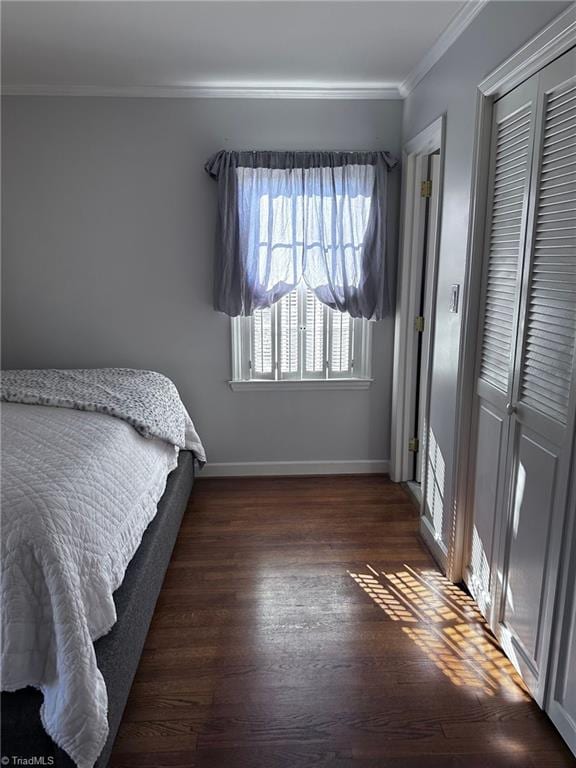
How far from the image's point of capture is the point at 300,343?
3588 millimetres

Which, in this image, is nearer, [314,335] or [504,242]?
[504,242]

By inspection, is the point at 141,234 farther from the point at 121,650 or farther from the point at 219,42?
the point at 121,650

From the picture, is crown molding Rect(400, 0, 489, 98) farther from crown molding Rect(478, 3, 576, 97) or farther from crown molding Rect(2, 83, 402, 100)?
crown molding Rect(478, 3, 576, 97)

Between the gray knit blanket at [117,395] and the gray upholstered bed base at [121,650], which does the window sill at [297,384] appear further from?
the gray upholstered bed base at [121,650]

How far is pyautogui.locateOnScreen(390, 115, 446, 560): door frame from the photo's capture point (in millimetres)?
3195

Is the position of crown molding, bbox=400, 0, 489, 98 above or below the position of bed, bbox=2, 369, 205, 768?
above

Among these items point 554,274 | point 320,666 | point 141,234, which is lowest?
point 320,666

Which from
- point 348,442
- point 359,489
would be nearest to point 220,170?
point 348,442

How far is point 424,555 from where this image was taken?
8.96 ft

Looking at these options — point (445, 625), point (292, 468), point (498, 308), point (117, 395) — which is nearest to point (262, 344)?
point (292, 468)

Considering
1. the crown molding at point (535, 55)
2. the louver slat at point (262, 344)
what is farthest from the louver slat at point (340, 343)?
the crown molding at point (535, 55)

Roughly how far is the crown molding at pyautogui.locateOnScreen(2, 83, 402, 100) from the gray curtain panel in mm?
368

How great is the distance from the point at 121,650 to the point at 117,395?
4.27ft

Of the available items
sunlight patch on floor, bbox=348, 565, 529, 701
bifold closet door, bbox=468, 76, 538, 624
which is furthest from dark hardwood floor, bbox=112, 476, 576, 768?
bifold closet door, bbox=468, 76, 538, 624
